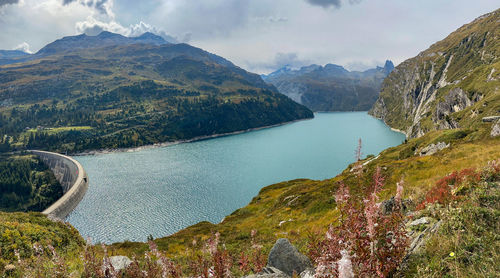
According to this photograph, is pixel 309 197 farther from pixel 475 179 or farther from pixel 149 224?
pixel 149 224

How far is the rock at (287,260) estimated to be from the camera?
458 inches

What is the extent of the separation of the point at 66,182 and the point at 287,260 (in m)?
160

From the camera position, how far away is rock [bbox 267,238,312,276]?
38.2 ft

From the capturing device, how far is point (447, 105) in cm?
12650

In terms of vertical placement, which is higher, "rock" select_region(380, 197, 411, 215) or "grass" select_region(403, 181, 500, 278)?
"grass" select_region(403, 181, 500, 278)

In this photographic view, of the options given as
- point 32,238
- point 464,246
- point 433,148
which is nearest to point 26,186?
point 32,238

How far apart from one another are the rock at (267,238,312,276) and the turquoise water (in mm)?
60354

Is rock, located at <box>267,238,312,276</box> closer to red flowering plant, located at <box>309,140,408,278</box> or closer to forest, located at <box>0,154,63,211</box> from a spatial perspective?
red flowering plant, located at <box>309,140,408,278</box>

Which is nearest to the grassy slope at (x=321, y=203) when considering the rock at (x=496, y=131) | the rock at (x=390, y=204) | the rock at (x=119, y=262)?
the rock at (x=496, y=131)

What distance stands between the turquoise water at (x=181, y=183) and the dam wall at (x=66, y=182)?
4.12 metres

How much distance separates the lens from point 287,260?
39.0ft

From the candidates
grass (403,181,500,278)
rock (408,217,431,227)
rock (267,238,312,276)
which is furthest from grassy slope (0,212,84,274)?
rock (408,217,431,227)

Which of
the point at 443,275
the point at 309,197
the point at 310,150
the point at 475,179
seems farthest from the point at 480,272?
the point at 310,150

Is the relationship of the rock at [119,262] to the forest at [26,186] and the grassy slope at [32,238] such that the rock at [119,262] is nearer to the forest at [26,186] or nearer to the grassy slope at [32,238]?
the grassy slope at [32,238]
